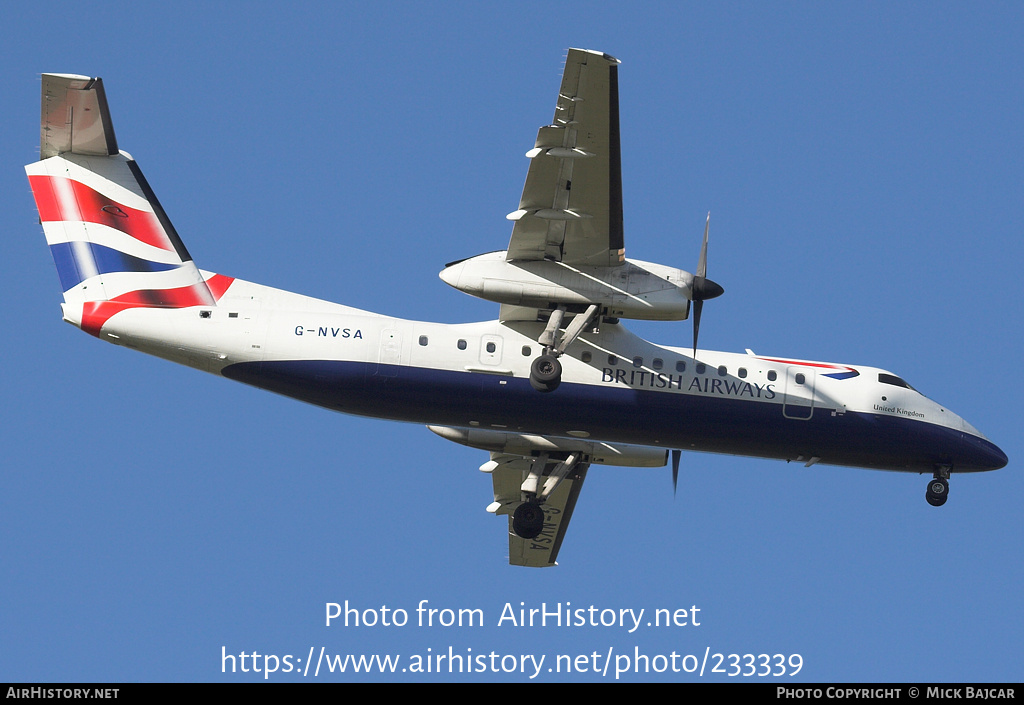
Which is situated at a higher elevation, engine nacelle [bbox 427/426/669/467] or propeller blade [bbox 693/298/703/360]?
propeller blade [bbox 693/298/703/360]

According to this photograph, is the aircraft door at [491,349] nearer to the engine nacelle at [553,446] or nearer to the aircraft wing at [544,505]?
the engine nacelle at [553,446]

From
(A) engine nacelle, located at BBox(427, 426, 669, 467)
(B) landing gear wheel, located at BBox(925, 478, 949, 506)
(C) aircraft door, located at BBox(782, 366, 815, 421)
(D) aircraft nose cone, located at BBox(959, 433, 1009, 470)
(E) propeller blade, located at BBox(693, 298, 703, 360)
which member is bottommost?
(B) landing gear wheel, located at BBox(925, 478, 949, 506)

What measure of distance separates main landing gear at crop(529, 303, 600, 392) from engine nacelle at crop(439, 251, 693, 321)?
25cm


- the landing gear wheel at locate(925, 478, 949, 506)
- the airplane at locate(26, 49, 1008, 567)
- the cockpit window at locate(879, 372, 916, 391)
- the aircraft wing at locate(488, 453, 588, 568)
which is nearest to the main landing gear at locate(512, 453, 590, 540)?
the aircraft wing at locate(488, 453, 588, 568)

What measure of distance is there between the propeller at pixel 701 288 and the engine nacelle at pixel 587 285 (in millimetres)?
127

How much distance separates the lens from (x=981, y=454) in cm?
2408

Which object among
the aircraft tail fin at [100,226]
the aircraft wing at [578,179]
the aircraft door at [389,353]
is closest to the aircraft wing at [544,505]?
the aircraft door at [389,353]

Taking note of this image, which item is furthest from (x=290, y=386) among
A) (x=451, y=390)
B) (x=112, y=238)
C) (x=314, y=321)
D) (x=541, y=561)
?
(x=541, y=561)

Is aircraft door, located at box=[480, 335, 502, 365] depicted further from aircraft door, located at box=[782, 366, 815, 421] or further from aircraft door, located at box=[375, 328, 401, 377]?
aircraft door, located at box=[782, 366, 815, 421]

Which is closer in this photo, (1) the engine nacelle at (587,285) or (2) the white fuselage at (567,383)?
(1) the engine nacelle at (587,285)

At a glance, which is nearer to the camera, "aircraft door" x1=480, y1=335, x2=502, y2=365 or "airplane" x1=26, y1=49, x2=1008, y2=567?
"airplane" x1=26, y1=49, x2=1008, y2=567

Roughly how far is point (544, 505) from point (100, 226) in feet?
36.3

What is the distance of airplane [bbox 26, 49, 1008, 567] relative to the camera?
22078 mm

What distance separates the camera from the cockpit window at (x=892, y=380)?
79.2 feet
